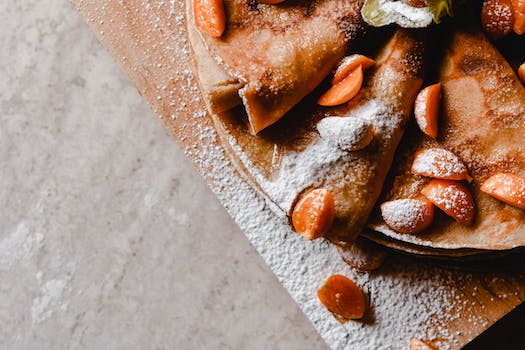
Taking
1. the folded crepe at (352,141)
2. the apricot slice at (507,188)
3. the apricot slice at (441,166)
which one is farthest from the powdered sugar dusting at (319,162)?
the apricot slice at (507,188)

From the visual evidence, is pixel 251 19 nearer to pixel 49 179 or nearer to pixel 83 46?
pixel 83 46

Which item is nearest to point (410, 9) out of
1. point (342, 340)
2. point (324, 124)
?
point (324, 124)

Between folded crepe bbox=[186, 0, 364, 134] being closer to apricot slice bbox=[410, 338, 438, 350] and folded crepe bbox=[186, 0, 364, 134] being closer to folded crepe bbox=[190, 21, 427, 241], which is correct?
folded crepe bbox=[190, 21, 427, 241]

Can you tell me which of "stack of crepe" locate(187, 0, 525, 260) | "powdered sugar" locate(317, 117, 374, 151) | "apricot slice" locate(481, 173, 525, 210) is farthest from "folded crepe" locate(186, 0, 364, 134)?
"apricot slice" locate(481, 173, 525, 210)

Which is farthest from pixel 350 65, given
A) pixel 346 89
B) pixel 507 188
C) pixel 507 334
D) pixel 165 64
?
Result: pixel 507 334

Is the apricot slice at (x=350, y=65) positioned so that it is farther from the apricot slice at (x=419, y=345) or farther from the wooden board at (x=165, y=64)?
the apricot slice at (x=419, y=345)
